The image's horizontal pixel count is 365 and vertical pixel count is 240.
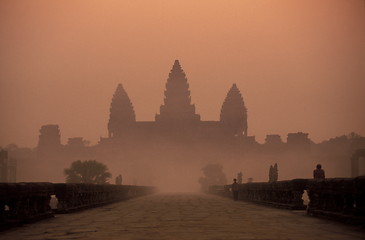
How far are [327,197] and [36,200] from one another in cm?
765

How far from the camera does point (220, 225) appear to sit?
476 inches

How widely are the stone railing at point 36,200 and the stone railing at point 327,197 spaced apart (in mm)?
7235

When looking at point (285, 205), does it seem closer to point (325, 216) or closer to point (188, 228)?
point (325, 216)

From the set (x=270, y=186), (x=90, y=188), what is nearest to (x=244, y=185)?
(x=270, y=186)

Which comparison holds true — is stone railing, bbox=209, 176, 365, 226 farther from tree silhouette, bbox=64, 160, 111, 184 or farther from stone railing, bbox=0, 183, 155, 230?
tree silhouette, bbox=64, 160, 111, 184

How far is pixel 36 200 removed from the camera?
14.8 metres

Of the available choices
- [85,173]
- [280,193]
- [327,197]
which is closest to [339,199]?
[327,197]

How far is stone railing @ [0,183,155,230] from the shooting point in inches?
468

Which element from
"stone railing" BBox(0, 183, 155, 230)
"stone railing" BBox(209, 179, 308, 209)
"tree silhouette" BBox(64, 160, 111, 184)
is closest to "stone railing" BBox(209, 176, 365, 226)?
"stone railing" BBox(209, 179, 308, 209)

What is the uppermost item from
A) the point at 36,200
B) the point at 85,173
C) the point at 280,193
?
the point at 85,173

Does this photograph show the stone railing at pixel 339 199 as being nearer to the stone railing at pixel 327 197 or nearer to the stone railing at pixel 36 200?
the stone railing at pixel 327 197

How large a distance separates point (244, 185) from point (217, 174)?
120838 millimetres

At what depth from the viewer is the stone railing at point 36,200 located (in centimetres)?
1188

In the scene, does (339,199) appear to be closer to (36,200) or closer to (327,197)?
(327,197)
